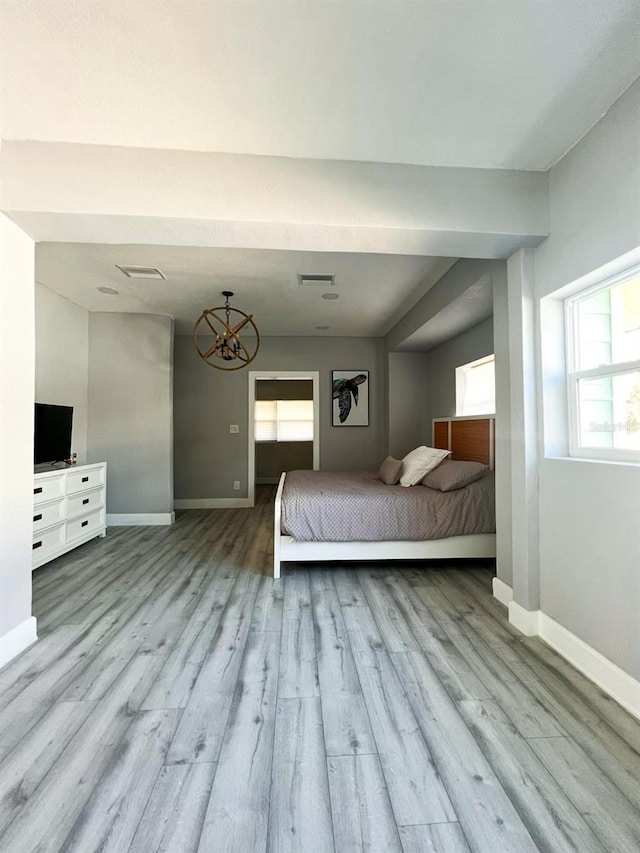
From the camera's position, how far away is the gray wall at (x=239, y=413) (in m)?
5.83

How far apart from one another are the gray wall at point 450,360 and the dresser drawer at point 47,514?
407 centimetres

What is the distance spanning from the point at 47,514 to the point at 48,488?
215 mm

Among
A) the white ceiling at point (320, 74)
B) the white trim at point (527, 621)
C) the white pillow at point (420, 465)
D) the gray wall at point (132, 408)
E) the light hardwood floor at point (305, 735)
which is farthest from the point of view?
the gray wall at point (132, 408)

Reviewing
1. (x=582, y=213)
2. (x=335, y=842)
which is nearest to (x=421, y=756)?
(x=335, y=842)

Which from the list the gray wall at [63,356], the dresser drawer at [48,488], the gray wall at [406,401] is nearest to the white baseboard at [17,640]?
the dresser drawer at [48,488]

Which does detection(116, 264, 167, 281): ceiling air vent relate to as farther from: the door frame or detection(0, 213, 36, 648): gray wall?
the door frame

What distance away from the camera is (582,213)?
1.82m

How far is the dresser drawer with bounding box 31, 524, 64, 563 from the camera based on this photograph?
3.06 m

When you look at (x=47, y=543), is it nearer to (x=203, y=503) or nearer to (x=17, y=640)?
(x=17, y=640)

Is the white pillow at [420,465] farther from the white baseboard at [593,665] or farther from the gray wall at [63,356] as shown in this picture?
the gray wall at [63,356]

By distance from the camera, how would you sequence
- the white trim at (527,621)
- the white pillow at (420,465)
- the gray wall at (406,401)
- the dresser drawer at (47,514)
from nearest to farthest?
the white trim at (527,621) → the dresser drawer at (47,514) → the white pillow at (420,465) → the gray wall at (406,401)

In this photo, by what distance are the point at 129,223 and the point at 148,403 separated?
324cm

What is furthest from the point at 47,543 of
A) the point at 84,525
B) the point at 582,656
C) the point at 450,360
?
the point at 450,360

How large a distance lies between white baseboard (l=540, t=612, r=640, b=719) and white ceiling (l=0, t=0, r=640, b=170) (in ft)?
7.69
